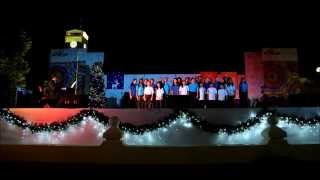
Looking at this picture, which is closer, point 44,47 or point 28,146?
point 28,146

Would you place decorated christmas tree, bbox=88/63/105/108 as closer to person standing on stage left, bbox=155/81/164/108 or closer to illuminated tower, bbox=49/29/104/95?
illuminated tower, bbox=49/29/104/95

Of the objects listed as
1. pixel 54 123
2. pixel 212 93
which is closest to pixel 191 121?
pixel 54 123

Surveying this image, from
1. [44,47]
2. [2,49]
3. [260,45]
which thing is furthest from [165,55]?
[2,49]

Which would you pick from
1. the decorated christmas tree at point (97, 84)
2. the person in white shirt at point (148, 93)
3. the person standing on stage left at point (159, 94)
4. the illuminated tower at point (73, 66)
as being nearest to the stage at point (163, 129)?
the person standing on stage left at point (159, 94)

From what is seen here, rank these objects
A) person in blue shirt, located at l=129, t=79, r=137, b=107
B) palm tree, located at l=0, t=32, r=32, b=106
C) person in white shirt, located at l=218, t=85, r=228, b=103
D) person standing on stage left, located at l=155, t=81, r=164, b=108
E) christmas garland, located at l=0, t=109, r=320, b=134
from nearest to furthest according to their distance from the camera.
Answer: christmas garland, located at l=0, t=109, r=320, b=134
person standing on stage left, located at l=155, t=81, r=164, b=108
person in white shirt, located at l=218, t=85, r=228, b=103
palm tree, located at l=0, t=32, r=32, b=106
person in blue shirt, located at l=129, t=79, r=137, b=107

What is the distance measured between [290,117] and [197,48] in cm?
1902

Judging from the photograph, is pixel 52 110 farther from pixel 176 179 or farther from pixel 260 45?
pixel 260 45

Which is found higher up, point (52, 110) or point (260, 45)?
point (260, 45)

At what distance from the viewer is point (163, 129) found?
11.2 meters

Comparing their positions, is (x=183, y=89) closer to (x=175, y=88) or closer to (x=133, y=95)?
(x=175, y=88)

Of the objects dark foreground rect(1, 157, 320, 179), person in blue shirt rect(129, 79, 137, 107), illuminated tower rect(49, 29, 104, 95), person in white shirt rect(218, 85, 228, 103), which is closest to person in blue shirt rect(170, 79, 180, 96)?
person in blue shirt rect(129, 79, 137, 107)

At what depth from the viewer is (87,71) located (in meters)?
18.4

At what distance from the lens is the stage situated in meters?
11.1

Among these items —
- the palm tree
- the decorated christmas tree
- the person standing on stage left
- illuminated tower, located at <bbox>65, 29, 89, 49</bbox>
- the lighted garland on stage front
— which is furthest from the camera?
illuminated tower, located at <bbox>65, 29, 89, 49</bbox>
